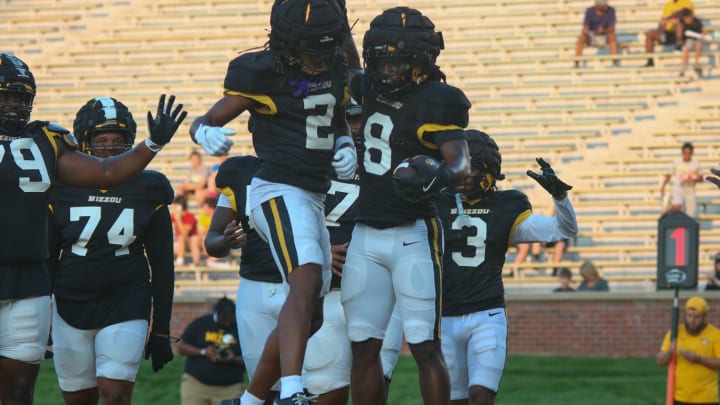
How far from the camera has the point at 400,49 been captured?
661 centimetres

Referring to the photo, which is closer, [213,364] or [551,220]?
[551,220]

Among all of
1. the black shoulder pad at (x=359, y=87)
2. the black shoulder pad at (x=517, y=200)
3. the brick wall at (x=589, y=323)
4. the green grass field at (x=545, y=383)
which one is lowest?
the green grass field at (x=545, y=383)

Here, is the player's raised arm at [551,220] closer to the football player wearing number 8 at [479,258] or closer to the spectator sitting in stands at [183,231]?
the football player wearing number 8 at [479,258]

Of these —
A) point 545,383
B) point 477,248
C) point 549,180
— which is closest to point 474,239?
point 477,248

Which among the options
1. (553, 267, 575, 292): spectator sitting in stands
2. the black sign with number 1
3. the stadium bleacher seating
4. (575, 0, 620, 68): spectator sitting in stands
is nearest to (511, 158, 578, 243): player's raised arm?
the black sign with number 1

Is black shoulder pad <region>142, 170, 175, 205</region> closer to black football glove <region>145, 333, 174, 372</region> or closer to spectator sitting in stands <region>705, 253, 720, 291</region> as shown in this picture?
black football glove <region>145, 333, 174, 372</region>

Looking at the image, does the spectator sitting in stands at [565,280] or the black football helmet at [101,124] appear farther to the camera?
the spectator sitting in stands at [565,280]

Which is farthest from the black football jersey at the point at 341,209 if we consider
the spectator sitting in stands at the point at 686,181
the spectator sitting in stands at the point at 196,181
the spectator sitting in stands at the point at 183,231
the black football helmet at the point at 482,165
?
the spectator sitting in stands at the point at 196,181

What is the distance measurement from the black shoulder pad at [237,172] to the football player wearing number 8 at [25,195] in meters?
1.05

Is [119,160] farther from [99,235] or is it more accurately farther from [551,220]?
[551,220]

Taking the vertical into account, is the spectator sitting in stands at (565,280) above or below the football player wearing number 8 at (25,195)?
below

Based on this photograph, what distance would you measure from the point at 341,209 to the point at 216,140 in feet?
6.76

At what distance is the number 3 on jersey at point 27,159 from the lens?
669 cm

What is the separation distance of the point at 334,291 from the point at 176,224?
35.6 ft
